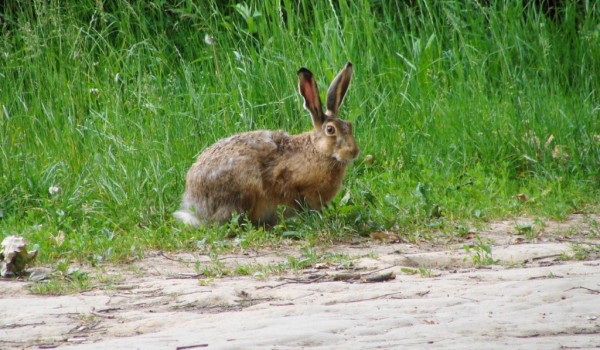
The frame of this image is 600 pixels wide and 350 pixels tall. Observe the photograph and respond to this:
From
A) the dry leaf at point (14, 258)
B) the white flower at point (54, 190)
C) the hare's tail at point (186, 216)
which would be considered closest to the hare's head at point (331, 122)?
the hare's tail at point (186, 216)

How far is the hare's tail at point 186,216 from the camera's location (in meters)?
7.12

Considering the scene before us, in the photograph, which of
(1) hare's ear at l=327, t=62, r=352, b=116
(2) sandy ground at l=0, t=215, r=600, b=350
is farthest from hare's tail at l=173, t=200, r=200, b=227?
(1) hare's ear at l=327, t=62, r=352, b=116

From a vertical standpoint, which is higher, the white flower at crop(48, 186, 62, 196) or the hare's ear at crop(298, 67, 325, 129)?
the hare's ear at crop(298, 67, 325, 129)

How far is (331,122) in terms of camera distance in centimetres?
735

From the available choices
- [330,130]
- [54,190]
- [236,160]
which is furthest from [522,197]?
[54,190]

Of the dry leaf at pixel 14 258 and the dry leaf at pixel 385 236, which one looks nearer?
the dry leaf at pixel 14 258

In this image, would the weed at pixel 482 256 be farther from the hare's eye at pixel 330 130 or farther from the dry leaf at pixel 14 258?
the dry leaf at pixel 14 258

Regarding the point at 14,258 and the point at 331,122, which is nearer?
the point at 14,258

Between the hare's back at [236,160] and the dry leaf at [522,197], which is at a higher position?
the hare's back at [236,160]

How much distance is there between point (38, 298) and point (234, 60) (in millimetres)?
4713

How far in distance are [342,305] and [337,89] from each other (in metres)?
3.32

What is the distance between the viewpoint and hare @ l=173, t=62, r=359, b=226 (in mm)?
7207

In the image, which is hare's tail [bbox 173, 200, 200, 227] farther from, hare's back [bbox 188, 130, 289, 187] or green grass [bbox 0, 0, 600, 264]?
hare's back [bbox 188, 130, 289, 187]

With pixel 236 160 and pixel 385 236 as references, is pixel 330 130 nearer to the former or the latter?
pixel 236 160
